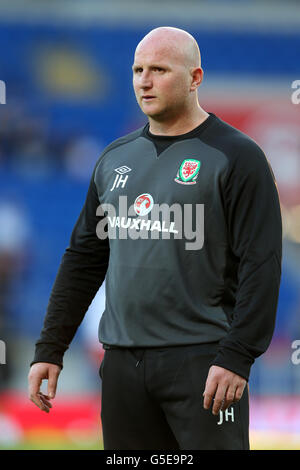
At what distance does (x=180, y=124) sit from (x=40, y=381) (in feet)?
2.89

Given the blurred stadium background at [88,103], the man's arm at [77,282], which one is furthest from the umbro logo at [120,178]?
the blurred stadium background at [88,103]

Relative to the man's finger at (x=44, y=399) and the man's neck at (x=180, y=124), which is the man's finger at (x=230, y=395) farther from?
the man's neck at (x=180, y=124)

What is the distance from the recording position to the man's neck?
7.88 ft

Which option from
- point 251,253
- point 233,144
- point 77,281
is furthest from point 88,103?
point 251,253

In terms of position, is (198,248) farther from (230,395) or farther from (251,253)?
(230,395)

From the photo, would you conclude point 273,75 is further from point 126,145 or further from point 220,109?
point 126,145

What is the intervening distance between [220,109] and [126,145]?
5.25 m

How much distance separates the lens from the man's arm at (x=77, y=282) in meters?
2.54

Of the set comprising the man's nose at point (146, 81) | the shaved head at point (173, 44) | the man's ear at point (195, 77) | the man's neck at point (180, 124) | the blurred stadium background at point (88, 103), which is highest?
the blurred stadium background at point (88, 103)

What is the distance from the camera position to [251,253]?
2.20 metres

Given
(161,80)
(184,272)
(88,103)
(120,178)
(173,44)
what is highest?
(88,103)

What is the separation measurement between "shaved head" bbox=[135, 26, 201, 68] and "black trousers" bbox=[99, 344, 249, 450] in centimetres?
82

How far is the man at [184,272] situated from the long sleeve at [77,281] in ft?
0.49

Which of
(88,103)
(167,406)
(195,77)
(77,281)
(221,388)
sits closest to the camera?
(221,388)
